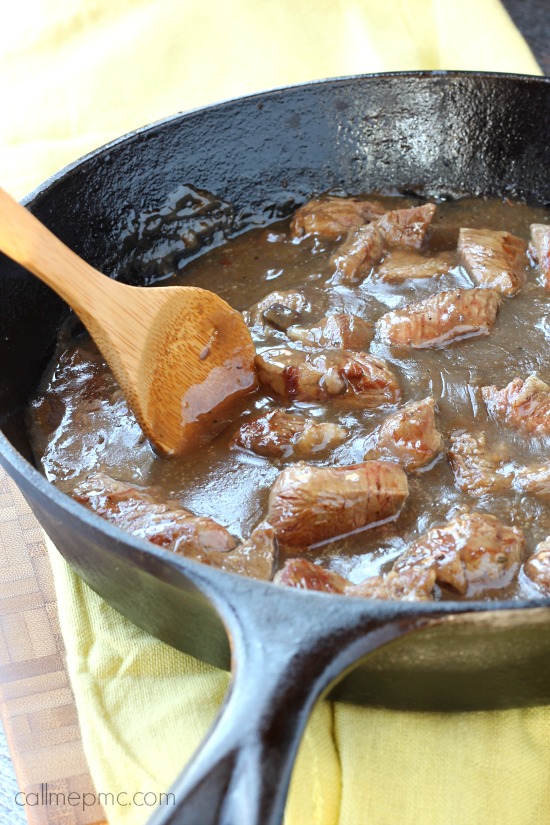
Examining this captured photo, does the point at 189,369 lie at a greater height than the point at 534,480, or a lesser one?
greater

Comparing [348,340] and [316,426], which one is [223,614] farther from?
[348,340]

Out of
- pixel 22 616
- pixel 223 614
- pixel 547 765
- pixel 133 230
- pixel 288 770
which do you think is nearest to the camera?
pixel 288 770

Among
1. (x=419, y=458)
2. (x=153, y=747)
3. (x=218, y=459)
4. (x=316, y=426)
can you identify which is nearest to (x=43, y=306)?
(x=218, y=459)

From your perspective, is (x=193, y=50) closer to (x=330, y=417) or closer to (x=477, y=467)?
(x=330, y=417)

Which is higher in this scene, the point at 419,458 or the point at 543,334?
the point at 419,458

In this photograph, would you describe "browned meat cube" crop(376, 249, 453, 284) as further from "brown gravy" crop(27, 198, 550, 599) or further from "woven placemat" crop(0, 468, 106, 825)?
"woven placemat" crop(0, 468, 106, 825)

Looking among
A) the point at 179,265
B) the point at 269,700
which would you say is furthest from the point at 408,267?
the point at 269,700
